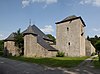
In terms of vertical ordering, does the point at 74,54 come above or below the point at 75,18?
below

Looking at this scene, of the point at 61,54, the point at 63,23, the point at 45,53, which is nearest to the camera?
the point at 45,53

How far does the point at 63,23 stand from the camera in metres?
47.8

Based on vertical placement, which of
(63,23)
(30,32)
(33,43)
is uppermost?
(63,23)

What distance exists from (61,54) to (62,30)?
23.7ft

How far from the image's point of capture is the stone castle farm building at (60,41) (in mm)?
41500

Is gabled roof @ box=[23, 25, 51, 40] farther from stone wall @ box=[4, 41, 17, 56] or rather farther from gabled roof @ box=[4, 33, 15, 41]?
stone wall @ box=[4, 41, 17, 56]

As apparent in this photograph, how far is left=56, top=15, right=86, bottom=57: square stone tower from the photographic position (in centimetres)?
4431

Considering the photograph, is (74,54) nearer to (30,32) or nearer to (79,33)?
(79,33)

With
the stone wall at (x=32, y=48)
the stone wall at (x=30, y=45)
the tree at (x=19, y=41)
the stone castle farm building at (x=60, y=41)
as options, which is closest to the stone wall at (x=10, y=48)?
the stone castle farm building at (x=60, y=41)

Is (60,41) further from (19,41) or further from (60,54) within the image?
(19,41)

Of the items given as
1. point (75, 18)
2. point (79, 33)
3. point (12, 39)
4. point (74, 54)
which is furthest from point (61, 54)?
point (12, 39)

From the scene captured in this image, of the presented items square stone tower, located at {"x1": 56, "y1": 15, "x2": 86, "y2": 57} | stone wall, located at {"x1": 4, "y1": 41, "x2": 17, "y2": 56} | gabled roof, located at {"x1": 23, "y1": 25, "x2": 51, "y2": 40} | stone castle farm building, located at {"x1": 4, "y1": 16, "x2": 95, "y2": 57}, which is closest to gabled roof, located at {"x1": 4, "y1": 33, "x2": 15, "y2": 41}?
stone castle farm building, located at {"x1": 4, "y1": 16, "x2": 95, "y2": 57}

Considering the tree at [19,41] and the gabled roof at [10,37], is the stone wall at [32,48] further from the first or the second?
the gabled roof at [10,37]

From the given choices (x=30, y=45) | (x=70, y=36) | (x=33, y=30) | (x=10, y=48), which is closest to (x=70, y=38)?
(x=70, y=36)
